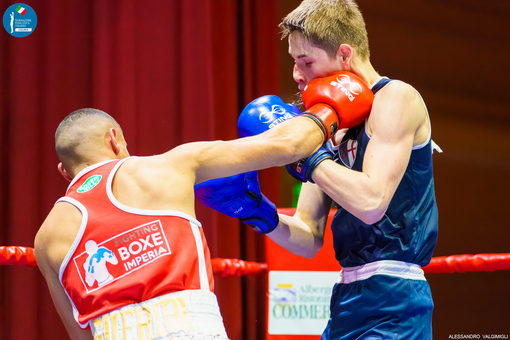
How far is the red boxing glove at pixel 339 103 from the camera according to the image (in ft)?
4.68

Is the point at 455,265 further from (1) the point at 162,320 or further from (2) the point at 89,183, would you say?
(2) the point at 89,183

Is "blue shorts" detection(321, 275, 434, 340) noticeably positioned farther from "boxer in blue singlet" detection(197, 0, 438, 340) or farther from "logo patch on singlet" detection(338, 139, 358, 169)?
"logo patch on singlet" detection(338, 139, 358, 169)

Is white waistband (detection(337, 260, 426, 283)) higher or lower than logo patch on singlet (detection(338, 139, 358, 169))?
lower

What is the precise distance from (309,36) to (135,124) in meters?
1.74

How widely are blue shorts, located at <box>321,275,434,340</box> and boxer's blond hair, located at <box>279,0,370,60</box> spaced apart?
742 mm

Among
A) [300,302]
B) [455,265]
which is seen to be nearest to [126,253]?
[300,302]

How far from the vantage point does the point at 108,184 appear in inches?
46.5

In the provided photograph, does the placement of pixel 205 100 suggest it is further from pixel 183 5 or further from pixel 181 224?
pixel 181 224

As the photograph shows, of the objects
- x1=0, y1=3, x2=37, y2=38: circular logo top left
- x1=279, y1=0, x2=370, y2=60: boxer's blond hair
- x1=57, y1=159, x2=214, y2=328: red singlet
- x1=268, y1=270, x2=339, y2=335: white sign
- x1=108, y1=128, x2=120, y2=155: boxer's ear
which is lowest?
x1=268, y1=270, x2=339, y2=335: white sign

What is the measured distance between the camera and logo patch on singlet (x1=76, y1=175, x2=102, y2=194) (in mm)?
1208

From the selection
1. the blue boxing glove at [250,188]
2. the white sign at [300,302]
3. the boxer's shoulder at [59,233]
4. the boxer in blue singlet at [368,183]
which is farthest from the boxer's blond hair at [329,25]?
the white sign at [300,302]

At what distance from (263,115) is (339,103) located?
0.84ft

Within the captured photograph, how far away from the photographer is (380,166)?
4.34ft

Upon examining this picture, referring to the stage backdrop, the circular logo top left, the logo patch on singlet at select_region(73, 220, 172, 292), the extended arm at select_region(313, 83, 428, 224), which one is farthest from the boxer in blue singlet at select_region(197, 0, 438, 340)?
the circular logo top left
